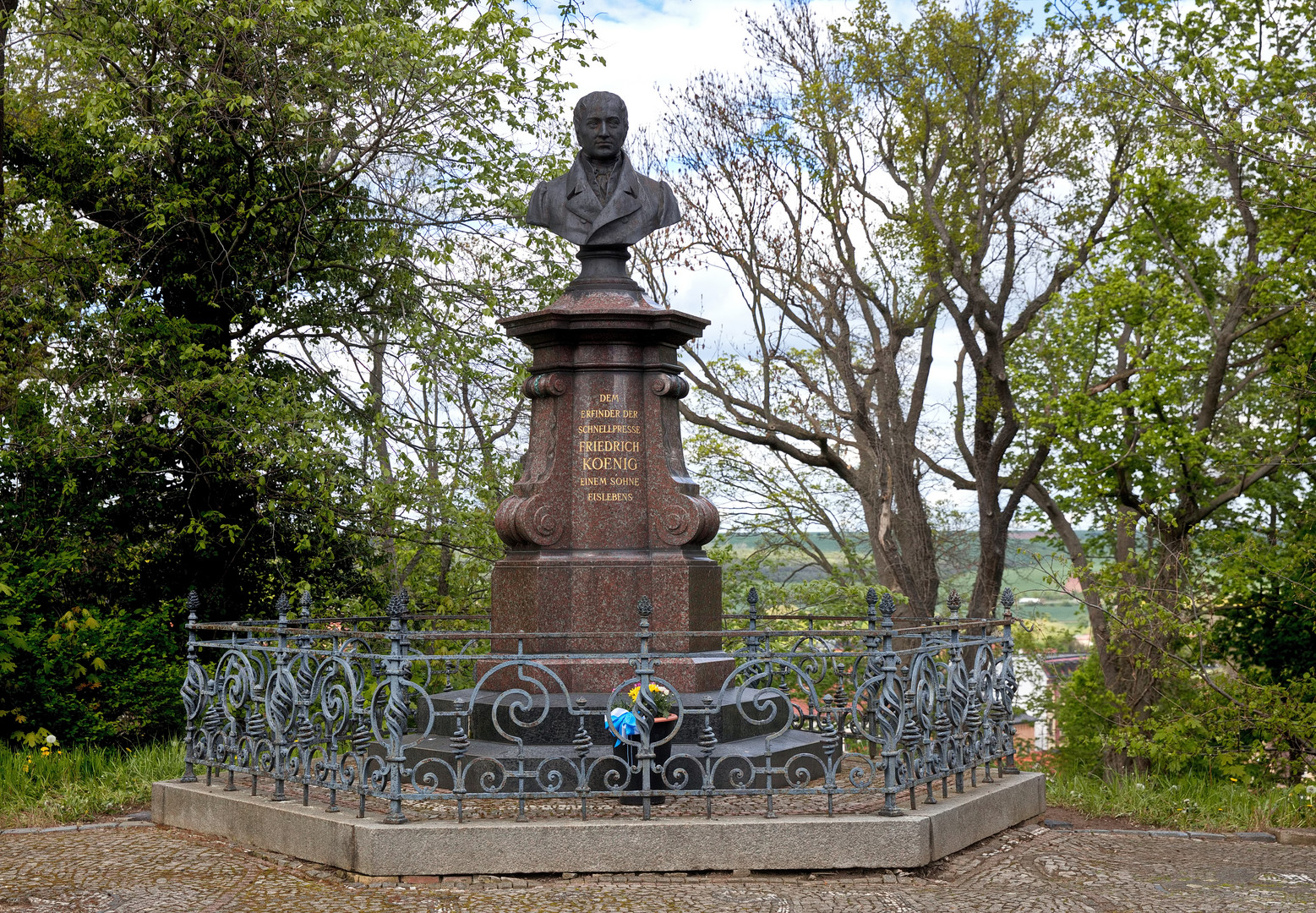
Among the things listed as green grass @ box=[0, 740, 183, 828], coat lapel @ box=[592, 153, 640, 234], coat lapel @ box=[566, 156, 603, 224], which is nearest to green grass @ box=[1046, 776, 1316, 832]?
coat lapel @ box=[592, 153, 640, 234]

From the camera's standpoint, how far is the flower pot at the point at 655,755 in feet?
21.6

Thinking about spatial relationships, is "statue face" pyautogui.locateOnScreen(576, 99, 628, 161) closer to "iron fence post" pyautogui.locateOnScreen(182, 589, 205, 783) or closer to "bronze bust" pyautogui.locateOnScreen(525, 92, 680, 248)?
"bronze bust" pyautogui.locateOnScreen(525, 92, 680, 248)

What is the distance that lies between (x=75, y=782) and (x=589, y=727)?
15.3 ft

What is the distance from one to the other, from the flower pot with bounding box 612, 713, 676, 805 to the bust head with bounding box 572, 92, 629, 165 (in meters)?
4.30

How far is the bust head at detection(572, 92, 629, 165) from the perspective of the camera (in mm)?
8758

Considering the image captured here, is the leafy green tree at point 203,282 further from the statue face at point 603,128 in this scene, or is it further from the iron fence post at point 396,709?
the iron fence post at point 396,709

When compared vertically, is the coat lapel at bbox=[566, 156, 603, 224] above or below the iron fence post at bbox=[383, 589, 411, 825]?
above

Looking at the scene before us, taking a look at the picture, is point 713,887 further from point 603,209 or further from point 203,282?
point 203,282

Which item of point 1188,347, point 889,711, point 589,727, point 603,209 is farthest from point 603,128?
point 1188,347

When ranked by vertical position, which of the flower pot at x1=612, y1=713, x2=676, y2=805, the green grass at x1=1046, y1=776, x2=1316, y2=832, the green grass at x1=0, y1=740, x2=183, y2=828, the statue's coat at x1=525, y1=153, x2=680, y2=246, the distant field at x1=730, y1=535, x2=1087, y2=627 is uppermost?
the statue's coat at x1=525, y1=153, x2=680, y2=246

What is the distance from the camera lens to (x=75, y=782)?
9359 mm

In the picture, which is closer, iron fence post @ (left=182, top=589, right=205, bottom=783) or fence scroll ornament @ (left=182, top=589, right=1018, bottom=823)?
fence scroll ornament @ (left=182, top=589, right=1018, bottom=823)

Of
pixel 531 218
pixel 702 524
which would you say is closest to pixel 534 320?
pixel 531 218

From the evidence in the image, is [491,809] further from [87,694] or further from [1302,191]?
[1302,191]
